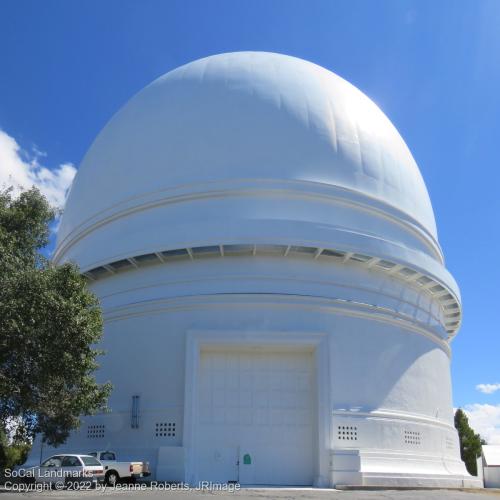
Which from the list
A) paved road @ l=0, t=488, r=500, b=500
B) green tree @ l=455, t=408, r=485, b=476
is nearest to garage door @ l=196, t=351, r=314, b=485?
paved road @ l=0, t=488, r=500, b=500

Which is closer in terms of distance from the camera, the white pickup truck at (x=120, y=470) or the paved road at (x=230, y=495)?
the paved road at (x=230, y=495)

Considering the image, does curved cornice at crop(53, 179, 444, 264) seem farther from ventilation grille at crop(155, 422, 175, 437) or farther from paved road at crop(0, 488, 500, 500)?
paved road at crop(0, 488, 500, 500)

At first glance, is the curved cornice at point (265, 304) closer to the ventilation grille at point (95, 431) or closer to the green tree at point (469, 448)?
the ventilation grille at point (95, 431)

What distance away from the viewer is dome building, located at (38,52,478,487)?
2058cm

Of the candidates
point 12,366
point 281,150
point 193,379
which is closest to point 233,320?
point 193,379

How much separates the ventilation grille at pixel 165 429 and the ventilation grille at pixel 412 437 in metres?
7.64

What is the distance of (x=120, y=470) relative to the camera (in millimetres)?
18281

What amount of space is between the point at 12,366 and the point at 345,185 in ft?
44.9

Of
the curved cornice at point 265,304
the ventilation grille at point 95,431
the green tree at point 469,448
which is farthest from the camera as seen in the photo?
the green tree at point 469,448

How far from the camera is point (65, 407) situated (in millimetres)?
16125

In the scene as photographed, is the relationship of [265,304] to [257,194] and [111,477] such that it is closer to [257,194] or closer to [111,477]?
[257,194]

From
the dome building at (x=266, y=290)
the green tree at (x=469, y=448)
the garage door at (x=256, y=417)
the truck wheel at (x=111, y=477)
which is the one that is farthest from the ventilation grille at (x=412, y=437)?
the green tree at (x=469, y=448)

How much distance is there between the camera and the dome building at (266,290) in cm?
2058

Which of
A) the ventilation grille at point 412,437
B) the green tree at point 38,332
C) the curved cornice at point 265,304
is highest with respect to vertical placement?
the curved cornice at point 265,304
